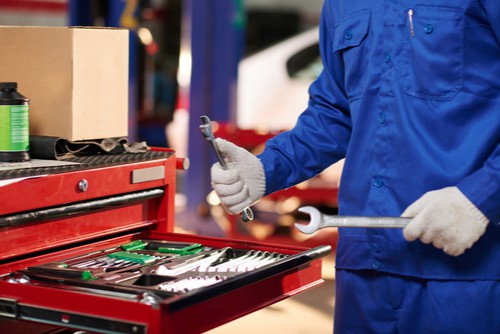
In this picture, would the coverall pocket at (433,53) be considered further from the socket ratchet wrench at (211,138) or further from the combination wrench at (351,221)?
the socket ratchet wrench at (211,138)

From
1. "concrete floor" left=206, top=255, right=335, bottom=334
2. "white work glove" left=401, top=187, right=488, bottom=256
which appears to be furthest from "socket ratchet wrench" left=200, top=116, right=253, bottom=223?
"concrete floor" left=206, top=255, right=335, bottom=334

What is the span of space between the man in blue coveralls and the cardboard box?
0.52m

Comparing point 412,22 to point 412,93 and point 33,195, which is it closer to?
point 412,93

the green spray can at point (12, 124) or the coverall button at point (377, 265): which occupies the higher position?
the green spray can at point (12, 124)

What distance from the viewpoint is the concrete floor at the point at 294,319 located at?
3861mm

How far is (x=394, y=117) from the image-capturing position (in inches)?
70.2

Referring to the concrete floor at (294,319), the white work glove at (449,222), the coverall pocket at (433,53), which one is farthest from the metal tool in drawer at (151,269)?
the concrete floor at (294,319)

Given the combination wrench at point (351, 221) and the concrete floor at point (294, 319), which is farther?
the concrete floor at point (294, 319)

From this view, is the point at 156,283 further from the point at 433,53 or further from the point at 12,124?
Answer: the point at 433,53

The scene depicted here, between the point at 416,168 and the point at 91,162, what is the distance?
Result: 2.48ft

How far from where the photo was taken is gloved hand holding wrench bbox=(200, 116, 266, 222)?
1.81m

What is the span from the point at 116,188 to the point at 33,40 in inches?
16.9

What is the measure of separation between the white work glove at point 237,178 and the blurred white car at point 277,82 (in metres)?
3.76

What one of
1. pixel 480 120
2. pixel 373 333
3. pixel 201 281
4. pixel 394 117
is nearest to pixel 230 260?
pixel 201 281
